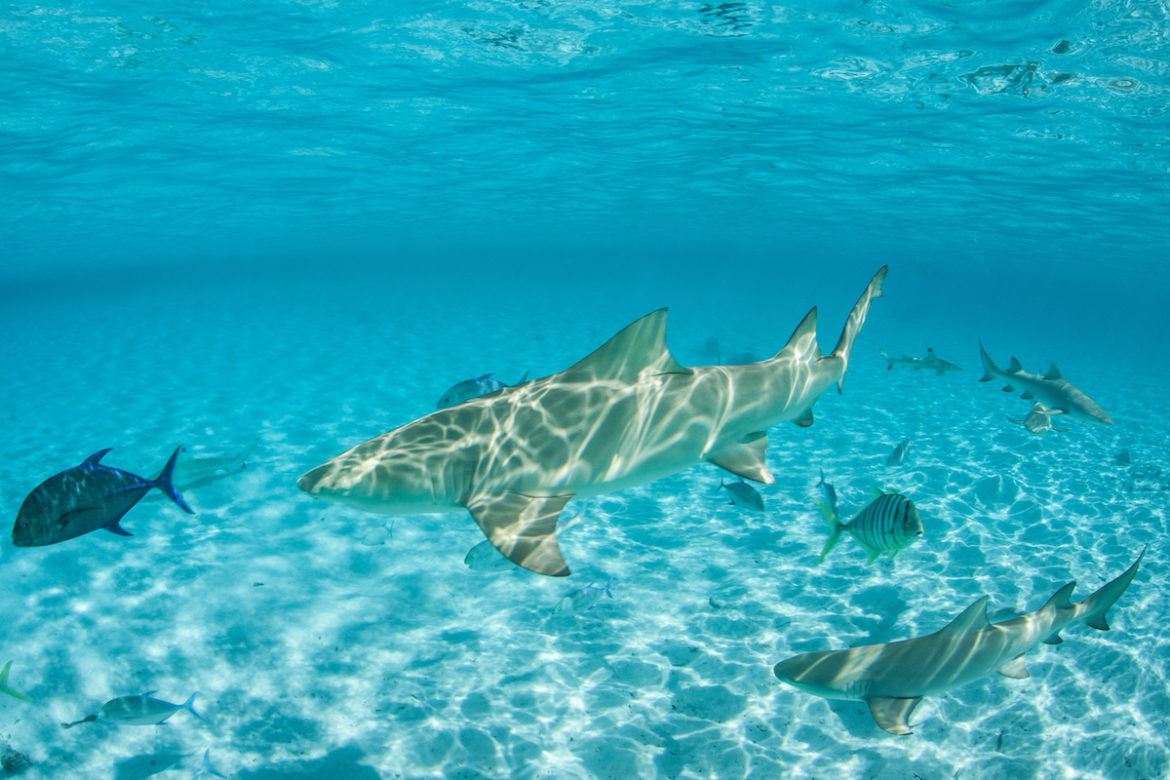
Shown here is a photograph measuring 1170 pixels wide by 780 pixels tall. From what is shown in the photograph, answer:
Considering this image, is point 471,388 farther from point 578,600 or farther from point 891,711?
point 891,711

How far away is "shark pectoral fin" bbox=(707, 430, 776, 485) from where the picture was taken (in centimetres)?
445

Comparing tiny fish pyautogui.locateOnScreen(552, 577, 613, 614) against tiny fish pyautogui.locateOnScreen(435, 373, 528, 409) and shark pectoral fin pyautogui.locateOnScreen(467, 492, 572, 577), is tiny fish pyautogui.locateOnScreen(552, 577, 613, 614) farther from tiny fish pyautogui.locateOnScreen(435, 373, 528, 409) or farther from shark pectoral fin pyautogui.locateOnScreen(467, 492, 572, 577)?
shark pectoral fin pyautogui.locateOnScreen(467, 492, 572, 577)

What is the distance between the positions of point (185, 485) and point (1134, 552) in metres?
14.8

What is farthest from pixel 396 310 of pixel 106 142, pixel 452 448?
pixel 452 448

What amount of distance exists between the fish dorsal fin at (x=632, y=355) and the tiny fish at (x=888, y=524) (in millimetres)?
2110

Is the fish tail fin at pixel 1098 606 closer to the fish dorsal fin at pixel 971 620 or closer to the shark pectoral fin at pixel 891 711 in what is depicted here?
the fish dorsal fin at pixel 971 620

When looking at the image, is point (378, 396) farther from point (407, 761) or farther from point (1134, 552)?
point (1134, 552)

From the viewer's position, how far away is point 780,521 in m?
10.1

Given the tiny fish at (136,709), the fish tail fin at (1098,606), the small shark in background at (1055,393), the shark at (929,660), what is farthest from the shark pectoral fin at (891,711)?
the small shark in background at (1055,393)

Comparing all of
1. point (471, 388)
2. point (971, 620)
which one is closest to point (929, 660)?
point (971, 620)

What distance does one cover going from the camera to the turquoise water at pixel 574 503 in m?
5.69

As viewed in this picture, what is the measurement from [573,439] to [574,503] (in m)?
6.52

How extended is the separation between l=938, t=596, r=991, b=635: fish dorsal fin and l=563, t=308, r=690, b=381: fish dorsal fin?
2.42m

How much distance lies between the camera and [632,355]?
4.25 meters
